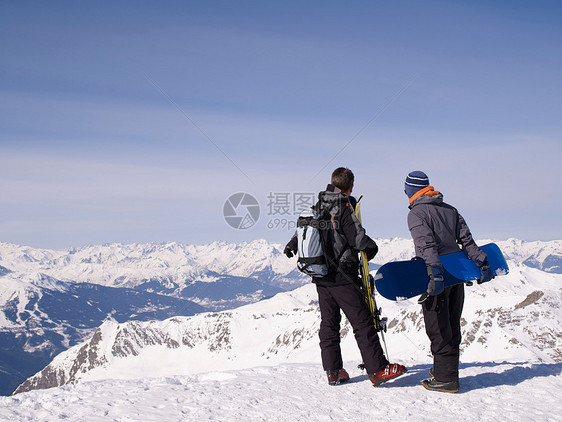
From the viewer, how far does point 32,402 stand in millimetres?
6895

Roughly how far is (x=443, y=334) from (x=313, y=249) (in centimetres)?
274

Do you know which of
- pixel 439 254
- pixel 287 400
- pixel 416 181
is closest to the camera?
pixel 287 400

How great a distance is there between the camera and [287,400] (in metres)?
7.41

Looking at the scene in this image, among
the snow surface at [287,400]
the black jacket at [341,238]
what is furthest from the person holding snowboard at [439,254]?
the black jacket at [341,238]

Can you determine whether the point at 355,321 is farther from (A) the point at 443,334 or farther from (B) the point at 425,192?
A: (B) the point at 425,192

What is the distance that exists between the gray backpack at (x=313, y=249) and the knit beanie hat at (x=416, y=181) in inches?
68.3

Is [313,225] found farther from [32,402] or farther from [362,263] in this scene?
[32,402]

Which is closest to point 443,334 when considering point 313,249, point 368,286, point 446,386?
point 446,386

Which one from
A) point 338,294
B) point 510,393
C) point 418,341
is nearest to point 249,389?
point 338,294

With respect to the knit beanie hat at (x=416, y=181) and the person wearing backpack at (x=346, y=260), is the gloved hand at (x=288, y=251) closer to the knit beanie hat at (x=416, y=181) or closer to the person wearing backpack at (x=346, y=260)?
the person wearing backpack at (x=346, y=260)

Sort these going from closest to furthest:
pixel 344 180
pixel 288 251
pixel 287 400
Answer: pixel 287 400 → pixel 344 180 → pixel 288 251

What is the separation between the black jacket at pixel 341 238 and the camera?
7.78 m

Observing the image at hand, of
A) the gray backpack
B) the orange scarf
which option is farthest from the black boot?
the orange scarf

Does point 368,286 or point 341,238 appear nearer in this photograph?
point 341,238
